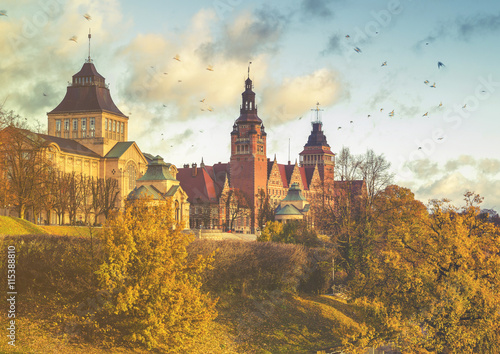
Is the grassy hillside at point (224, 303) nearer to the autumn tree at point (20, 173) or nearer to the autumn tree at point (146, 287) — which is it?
the autumn tree at point (146, 287)

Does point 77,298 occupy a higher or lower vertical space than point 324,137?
lower

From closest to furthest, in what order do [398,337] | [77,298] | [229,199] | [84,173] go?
[77,298], [398,337], [84,173], [229,199]

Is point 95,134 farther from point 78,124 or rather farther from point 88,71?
point 88,71

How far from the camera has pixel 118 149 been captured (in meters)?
93.6

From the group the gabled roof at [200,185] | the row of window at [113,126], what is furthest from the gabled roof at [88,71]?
the gabled roof at [200,185]

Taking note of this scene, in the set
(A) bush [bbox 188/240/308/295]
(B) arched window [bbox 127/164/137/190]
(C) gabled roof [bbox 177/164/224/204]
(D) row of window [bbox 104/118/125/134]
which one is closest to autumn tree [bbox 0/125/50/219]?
(A) bush [bbox 188/240/308/295]

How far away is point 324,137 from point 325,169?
30.6 feet

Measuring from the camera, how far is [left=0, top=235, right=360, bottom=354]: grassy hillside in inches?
1067

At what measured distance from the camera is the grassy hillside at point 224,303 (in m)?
27.1

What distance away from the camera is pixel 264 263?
144ft

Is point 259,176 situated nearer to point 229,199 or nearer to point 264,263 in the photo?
point 229,199

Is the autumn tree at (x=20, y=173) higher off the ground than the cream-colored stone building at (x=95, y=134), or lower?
lower

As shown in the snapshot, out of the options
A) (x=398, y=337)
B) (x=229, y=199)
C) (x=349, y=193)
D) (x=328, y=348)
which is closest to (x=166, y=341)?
(x=398, y=337)

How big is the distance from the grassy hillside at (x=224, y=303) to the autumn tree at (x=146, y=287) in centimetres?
142
